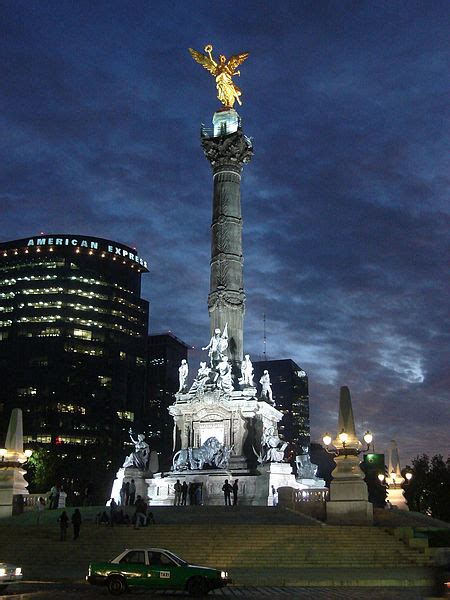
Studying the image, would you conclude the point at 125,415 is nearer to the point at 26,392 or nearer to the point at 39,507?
the point at 26,392

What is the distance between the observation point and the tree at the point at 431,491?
53.4 metres

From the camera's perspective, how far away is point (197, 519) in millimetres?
26672

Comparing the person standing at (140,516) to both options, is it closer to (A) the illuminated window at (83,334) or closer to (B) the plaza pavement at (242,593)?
(B) the plaza pavement at (242,593)

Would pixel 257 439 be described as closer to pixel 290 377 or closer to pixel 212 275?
pixel 212 275

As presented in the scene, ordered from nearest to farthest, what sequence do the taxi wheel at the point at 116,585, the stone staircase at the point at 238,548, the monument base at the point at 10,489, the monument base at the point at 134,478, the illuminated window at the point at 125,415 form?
the taxi wheel at the point at 116,585 → the stone staircase at the point at 238,548 → the monument base at the point at 10,489 → the monument base at the point at 134,478 → the illuminated window at the point at 125,415

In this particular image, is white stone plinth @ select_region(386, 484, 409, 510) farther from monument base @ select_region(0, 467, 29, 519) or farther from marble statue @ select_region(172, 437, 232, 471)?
monument base @ select_region(0, 467, 29, 519)

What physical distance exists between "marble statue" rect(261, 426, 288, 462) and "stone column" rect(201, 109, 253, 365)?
18.6 ft

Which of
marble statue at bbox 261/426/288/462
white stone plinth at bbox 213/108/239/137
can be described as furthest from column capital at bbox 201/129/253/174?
marble statue at bbox 261/426/288/462

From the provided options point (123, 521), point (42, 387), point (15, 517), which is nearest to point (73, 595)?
point (123, 521)

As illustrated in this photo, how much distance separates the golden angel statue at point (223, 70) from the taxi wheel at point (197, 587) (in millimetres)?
38201

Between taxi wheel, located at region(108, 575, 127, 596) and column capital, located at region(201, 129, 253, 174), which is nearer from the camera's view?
taxi wheel, located at region(108, 575, 127, 596)

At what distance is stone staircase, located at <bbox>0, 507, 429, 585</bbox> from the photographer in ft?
64.6

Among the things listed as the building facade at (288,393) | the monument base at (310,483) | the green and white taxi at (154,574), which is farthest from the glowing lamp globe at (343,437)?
the building facade at (288,393)

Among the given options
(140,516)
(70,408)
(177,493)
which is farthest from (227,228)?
(70,408)
